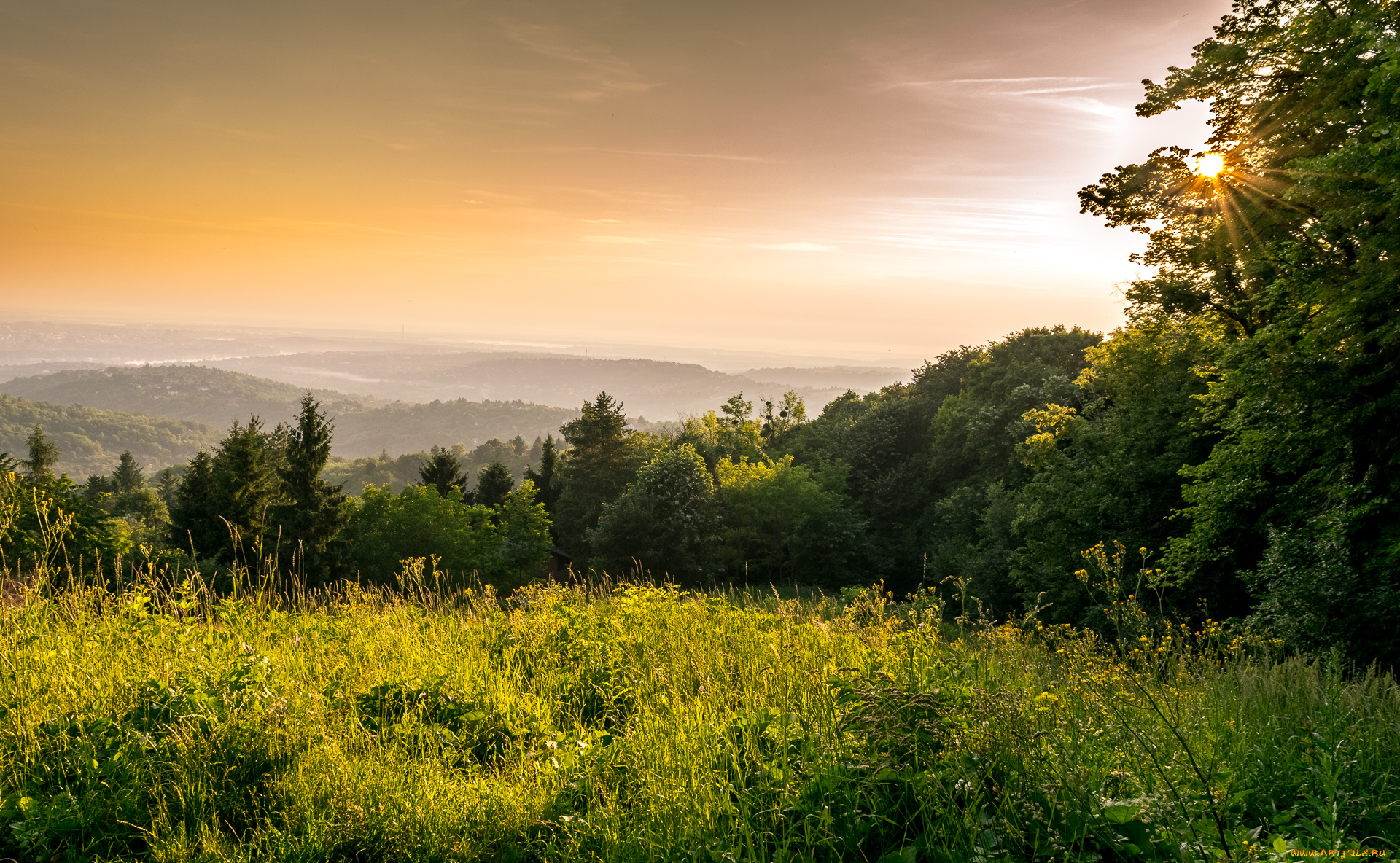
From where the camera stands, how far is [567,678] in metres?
4.49

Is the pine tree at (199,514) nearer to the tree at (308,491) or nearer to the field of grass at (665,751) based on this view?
the tree at (308,491)

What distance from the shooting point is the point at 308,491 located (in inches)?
1291

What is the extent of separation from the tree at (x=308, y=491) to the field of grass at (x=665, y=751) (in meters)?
31.0

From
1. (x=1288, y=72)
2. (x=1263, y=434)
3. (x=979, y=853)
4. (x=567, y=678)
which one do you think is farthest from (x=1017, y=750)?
(x=1288, y=72)

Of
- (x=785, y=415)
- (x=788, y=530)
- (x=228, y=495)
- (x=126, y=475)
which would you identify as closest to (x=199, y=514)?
(x=228, y=495)

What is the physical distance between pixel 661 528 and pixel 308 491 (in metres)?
18.8

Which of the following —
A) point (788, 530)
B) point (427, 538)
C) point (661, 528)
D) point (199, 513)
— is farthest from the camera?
point (788, 530)

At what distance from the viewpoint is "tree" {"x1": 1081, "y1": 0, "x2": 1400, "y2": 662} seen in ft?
31.0

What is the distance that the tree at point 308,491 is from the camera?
32.0m

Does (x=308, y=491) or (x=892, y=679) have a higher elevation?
(x=892, y=679)

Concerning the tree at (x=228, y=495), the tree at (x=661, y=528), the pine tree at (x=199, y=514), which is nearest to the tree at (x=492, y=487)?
the tree at (x=661, y=528)

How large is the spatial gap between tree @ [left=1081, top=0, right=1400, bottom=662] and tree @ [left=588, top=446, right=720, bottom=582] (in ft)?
88.2

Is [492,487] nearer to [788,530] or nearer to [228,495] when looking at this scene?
[788,530]

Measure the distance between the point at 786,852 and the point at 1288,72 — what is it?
16849 millimetres
